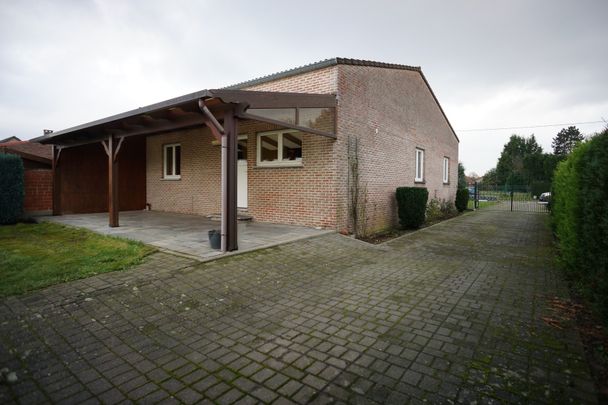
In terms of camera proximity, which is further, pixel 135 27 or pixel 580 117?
pixel 580 117

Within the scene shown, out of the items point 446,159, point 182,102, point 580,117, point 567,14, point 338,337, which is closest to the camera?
point 338,337

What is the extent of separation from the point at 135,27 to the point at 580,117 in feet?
125

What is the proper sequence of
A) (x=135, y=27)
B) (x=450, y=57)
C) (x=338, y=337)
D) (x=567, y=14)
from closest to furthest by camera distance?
1. (x=338, y=337)
2. (x=567, y=14)
3. (x=135, y=27)
4. (x=450, y=57)

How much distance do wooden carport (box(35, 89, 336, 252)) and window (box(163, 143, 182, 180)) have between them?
11.4ft

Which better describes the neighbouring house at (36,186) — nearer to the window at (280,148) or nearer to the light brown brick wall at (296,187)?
the light brown brick wall at (296,187)

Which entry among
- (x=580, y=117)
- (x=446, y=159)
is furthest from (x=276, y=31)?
(x=580, y=117)

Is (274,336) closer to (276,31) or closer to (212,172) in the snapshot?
(212,172)

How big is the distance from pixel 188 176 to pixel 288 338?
34.2 ft

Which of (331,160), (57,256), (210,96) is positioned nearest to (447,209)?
(331,160)

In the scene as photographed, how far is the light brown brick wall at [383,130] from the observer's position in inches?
336

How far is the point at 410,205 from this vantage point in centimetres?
1030

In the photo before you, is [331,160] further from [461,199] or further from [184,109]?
[461,199]

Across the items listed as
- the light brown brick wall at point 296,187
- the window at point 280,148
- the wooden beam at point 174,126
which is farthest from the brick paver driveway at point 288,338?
the window at point 280,148

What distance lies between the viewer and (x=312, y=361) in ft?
8.50
